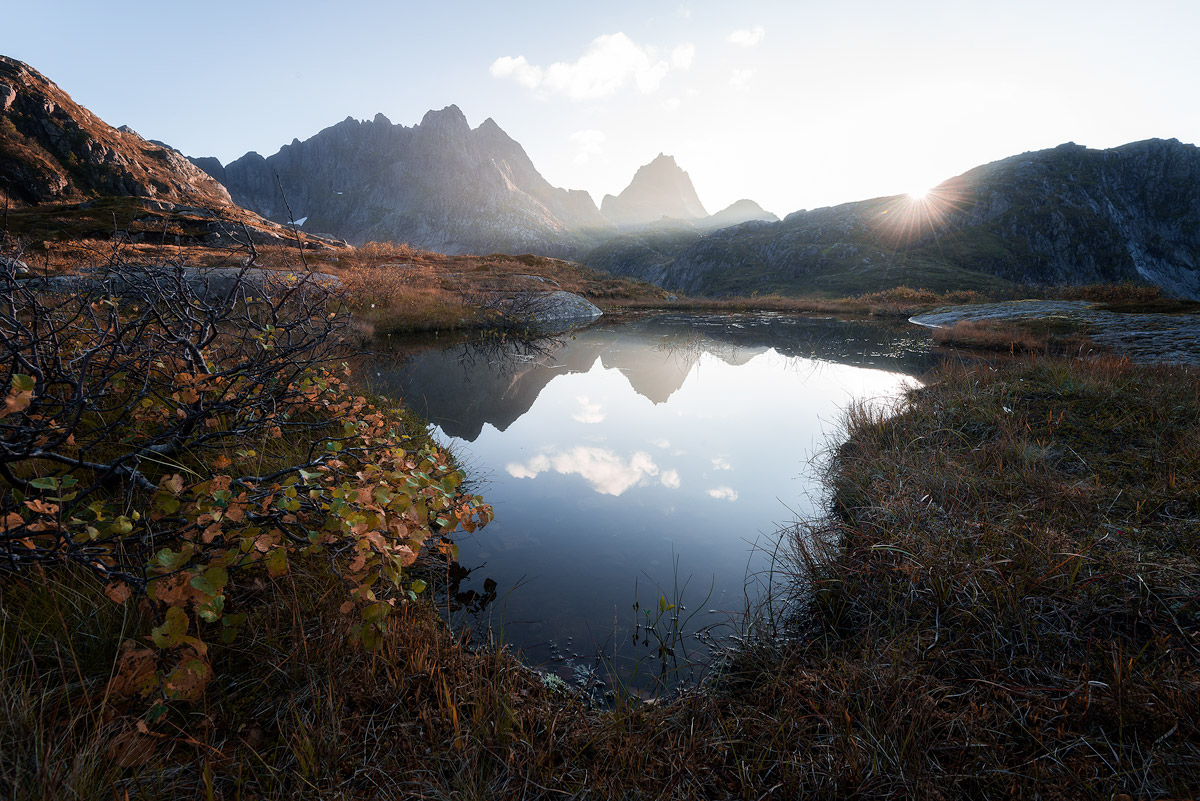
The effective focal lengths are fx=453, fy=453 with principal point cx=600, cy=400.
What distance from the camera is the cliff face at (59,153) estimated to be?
224 feet

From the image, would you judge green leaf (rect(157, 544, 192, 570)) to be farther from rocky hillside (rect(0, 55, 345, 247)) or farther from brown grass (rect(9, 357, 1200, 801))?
rocky hillside (rect(0, 55, 345, 247))

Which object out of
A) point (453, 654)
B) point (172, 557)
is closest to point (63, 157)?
point (172, 557)

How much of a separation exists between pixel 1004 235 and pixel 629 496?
120 metres

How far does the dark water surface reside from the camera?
4.08m

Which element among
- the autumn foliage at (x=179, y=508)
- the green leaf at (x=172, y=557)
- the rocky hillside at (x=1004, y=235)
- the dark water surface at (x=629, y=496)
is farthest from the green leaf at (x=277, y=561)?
the rocky hillside at (x=1004, y=235)

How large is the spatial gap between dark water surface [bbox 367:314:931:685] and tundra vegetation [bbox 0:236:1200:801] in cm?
62

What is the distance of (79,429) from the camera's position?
4.34 meters

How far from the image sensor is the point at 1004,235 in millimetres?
89500

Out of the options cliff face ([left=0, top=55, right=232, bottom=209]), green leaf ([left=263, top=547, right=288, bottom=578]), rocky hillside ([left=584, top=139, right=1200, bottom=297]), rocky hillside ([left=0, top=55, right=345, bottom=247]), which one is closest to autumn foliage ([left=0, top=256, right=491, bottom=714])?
green leaf ([left=263, top=547, right=288, bottom=578])

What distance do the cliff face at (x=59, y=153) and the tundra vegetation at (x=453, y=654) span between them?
295 ft

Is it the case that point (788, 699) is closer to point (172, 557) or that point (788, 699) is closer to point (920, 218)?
point (172, 557)

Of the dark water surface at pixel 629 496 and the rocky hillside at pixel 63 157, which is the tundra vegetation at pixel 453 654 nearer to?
the dark water surface at pixel 629 496

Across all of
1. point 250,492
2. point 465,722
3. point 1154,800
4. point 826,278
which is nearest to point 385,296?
point 250,492

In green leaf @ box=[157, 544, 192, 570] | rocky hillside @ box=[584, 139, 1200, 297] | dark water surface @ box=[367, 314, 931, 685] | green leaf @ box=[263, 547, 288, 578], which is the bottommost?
dark water surface @ box=[367, 314, 931, 685]
